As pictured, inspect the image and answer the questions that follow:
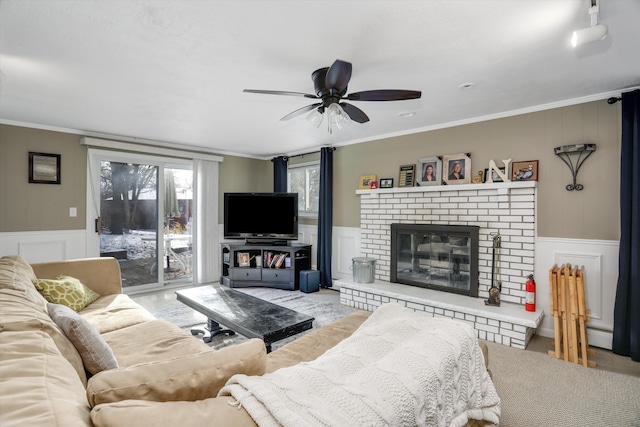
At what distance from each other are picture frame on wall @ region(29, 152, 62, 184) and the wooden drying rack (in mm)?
5648

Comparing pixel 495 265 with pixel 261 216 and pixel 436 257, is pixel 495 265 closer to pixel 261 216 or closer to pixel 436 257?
pixel 436 257

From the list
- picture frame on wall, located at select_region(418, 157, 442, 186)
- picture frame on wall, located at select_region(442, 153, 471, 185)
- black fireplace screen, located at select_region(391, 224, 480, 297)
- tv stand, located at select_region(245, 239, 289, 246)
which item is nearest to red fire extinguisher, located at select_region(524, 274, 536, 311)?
black fireplace screen, located at select_region(391, 224, 480, 297)

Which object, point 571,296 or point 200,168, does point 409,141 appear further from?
point 200,168

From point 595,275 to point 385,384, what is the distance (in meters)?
2.98

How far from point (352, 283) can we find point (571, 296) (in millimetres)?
2250

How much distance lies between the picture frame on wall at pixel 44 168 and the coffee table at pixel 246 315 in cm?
255

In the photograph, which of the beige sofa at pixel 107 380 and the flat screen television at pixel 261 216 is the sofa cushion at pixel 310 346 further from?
the flat screen television at pixel 261 216

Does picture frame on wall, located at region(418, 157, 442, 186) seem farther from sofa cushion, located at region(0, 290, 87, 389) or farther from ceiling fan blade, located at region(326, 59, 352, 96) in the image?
sofa cushion, located at region(0, 290, 87, 389)

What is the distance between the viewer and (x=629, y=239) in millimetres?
2596

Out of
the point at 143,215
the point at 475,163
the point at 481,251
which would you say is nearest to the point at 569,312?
the point at 481,251

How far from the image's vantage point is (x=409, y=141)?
4.12m

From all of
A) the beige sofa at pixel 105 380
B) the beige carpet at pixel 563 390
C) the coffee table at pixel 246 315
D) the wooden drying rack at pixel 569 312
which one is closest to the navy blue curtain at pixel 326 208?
the coffee table at pixel 246 315

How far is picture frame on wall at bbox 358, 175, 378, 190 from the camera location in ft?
14.7

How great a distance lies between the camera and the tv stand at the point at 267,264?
4953 millimetres
